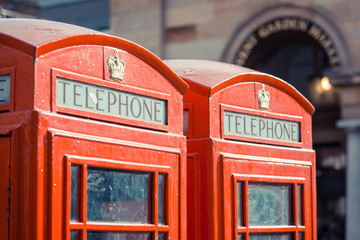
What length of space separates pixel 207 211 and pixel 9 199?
1607mm

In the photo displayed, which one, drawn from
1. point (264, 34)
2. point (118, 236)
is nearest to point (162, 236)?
point (118, 236)

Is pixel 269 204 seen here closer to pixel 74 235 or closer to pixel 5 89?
pixel 74 235

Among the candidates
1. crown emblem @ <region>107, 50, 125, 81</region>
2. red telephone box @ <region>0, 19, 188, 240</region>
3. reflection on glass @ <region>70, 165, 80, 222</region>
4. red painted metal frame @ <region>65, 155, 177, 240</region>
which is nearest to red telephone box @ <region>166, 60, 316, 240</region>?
red telephone box @ <region>0, 19, 188, 240</region>

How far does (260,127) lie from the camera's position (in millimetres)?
5391

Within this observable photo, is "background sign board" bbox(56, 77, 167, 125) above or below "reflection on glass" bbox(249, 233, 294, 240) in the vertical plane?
above

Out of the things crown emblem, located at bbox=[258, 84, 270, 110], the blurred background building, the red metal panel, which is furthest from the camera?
the blurred background building

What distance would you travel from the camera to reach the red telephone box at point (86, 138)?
3.72 m

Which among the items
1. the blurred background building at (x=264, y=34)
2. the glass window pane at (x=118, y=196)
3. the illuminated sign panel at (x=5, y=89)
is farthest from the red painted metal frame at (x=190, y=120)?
the blurred background building at (x=264, y=34)

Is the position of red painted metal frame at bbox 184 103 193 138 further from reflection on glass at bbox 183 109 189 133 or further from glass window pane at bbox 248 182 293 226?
glass window pane at bbox 248 182 293 226

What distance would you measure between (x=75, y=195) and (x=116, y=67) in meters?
0.77

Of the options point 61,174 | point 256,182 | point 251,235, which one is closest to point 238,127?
point 256,182

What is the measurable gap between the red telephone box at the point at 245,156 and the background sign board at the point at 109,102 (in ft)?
1.76

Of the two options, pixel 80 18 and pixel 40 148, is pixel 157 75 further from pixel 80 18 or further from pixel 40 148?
pixel 80 18

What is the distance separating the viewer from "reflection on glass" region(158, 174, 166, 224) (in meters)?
4.49
